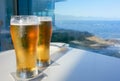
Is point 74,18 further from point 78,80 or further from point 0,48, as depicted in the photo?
point 78,80

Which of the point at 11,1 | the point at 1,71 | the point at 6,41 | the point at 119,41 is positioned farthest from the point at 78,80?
the point at 11,1

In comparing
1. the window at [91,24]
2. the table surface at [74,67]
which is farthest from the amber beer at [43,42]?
the window at [91,24]

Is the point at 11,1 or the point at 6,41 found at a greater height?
the point at 11,1

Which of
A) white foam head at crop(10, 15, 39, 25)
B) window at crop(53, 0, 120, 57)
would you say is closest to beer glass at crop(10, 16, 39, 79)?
white foam head at crop(10, 15, 39, 25)

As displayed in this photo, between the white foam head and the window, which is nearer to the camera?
the white foam head

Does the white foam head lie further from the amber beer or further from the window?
the window

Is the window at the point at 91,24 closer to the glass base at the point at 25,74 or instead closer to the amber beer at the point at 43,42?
the amber beer at the point at 43,42

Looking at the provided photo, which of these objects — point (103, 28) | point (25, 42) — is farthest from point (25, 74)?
point (103, 28)
